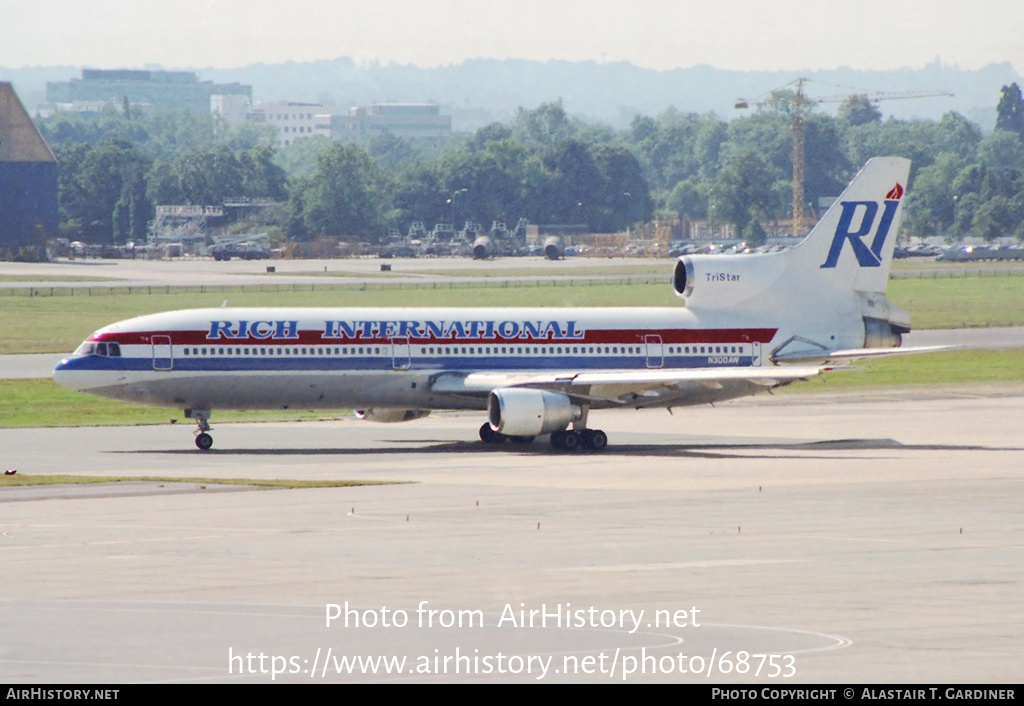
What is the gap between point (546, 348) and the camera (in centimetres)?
5156

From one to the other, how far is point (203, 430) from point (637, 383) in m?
14.0

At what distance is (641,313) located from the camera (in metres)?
53.3

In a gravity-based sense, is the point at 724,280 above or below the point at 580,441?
above

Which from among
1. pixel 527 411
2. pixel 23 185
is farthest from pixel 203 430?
pixel 23 185

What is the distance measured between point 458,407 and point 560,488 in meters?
12.7

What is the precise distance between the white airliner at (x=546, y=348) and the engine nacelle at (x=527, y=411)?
0.05 m

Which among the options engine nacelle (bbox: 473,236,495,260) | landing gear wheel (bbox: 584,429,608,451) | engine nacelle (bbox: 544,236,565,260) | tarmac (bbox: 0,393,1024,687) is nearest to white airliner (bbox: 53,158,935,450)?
landing gear wheel (bbox: 584,429,608,451)

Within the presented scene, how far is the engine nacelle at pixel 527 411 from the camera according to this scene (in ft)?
157

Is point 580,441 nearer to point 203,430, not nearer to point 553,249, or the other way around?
point 203,430

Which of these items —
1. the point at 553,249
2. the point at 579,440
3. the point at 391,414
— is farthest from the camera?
the point at 553,249

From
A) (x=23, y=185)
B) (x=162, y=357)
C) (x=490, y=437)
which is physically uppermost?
(x=23, y=185)

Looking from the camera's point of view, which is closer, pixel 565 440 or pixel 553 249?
pixel 565 440
